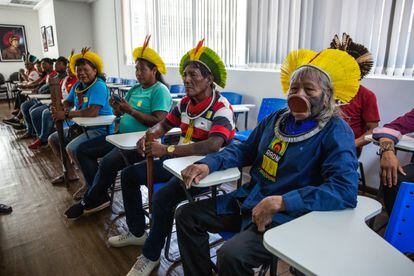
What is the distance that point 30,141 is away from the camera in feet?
16.1

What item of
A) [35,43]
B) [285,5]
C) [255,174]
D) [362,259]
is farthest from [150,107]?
[35,43]

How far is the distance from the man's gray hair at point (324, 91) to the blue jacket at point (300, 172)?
0.13 feet

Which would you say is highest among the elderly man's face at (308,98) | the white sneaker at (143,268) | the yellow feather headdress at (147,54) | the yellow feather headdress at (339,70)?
the yellow feather headdress at (147,54)

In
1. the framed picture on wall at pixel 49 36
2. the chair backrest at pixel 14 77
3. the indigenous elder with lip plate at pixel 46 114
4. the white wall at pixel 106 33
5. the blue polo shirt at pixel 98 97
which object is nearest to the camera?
the blue polo shirt at pixel 98 97

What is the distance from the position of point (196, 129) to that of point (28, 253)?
1.45 m

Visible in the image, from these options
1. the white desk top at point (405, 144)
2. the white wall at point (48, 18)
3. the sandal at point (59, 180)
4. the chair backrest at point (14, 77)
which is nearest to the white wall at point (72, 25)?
the white wall at point (48, 18)

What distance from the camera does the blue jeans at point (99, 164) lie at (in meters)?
2.14

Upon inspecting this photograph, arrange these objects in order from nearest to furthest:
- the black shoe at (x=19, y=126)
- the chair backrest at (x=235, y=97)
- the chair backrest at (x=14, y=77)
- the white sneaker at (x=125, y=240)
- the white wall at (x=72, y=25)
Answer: the white sneaker at (x=125, y=240) < the chair backrest at (x=235, y=97) < the black shoe at (x=19, y=126) < the white wall at (x=72, y=25) < the chair backrest at (x=14, y=77)

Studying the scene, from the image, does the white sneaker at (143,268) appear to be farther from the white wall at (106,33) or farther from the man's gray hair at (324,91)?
the white wall at (106,33)

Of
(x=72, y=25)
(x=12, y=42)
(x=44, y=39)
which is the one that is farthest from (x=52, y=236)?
(x=12, y=42)

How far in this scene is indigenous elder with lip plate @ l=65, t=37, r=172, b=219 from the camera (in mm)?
2164

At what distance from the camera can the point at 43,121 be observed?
402 centimetres

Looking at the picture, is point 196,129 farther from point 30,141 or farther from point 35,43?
point 35,43

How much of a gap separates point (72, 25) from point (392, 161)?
30.7ft
